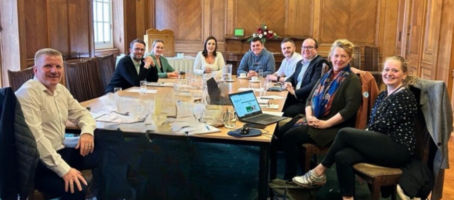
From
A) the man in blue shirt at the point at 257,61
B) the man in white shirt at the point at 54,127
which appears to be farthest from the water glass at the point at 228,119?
the man in blue shirt at the point at 257,61

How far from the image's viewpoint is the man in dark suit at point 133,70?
14.3 feet

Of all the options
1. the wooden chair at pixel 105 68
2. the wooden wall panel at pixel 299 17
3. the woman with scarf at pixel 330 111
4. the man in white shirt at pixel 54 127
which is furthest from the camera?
the wooden wall panel at pixel 299 17

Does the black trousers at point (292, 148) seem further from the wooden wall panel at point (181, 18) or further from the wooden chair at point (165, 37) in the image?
the wooden wall panel at point (181, 18)

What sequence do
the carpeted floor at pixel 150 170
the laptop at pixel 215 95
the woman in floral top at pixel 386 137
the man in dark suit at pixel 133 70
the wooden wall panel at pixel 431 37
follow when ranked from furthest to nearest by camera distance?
the wooden wall panel at pixel 431 37, the man in dark suit at pixel 133 70, the laptop at pixel 215 95, the woman in floral top at pixel 386 137, the carpeted floor at pixel 150 170

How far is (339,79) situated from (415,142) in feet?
2.43

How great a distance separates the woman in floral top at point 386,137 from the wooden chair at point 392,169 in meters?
0.04

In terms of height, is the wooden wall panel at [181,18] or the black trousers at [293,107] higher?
the wooden wall panel at [181,18]

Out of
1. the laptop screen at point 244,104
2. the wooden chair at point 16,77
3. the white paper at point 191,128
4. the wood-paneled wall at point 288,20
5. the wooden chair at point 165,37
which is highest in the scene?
the wood-paneled wall at point 288,20

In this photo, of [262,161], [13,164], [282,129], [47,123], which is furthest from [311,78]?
[13,164]

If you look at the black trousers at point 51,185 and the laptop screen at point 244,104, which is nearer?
the black trousers at point 51,185

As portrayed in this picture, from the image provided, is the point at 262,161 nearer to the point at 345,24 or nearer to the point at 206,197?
the point at 206,197

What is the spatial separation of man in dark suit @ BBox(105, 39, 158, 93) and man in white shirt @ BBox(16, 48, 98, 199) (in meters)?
1.78

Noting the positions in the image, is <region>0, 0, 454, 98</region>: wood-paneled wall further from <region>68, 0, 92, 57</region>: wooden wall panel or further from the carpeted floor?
the carpeted floor

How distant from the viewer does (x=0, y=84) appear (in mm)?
4125
